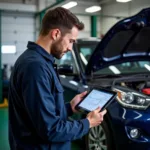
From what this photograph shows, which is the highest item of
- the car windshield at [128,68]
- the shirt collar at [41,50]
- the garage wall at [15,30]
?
the garage wall at [15,30]

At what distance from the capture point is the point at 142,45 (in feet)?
13.2

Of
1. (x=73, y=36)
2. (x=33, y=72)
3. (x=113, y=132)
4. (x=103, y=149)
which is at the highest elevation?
(x=73, y=36)

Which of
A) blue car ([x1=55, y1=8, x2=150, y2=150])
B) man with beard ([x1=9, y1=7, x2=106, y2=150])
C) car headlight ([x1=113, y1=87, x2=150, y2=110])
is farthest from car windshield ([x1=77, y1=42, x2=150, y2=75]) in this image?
man with beard ([x1=9, y1=7, x2=106, y2=150])

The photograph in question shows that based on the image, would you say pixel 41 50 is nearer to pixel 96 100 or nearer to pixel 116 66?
pixel 96 100

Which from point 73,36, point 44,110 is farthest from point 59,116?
point 73,36

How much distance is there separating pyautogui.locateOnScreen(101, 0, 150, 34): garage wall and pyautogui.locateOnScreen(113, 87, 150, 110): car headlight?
38.0ft

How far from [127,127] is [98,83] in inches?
32.0

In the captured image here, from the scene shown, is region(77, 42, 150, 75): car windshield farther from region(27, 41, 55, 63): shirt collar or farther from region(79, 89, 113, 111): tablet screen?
region(27, 41, 55, 63): shirt collar

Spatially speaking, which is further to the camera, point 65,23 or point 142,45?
point 142,45

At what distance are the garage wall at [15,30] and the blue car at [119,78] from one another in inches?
381

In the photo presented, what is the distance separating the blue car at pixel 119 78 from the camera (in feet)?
9.48

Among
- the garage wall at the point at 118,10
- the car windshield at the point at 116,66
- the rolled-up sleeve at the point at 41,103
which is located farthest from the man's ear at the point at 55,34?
the garage wall at the point at 118,10

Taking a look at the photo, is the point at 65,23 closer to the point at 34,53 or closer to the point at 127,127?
the point at 34,53

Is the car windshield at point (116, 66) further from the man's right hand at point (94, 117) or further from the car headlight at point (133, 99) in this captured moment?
the man's right hand at point (94, 117)
